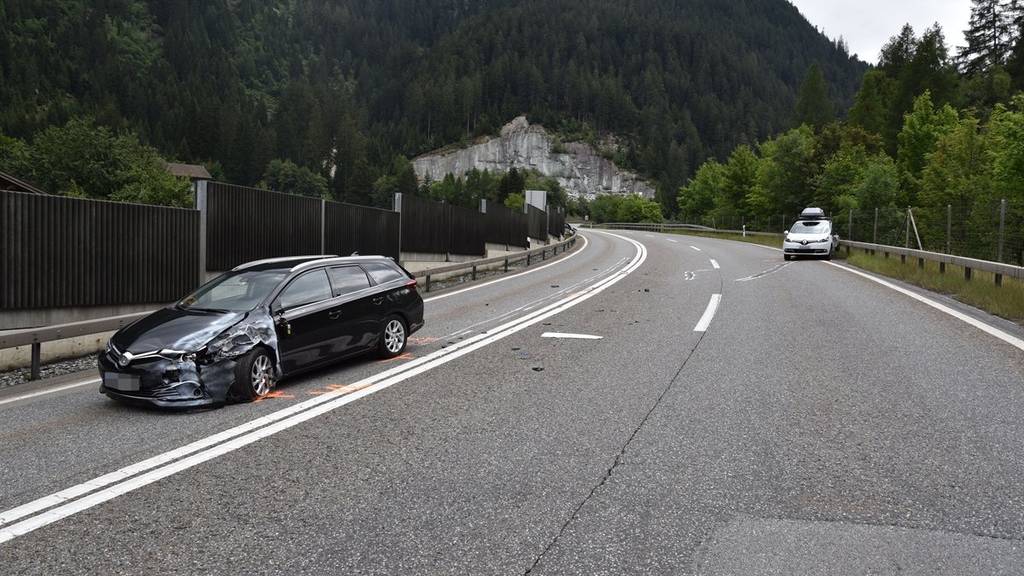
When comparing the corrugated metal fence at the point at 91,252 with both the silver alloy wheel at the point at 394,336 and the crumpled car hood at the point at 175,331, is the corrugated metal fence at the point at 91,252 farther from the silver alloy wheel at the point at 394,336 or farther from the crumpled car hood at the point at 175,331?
the silver alloy wheel at the point at 394,336

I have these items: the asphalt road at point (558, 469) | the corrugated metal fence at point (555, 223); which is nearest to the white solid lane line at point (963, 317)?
the asphalt road at point (558, 469)

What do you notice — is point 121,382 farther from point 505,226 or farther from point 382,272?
point 505,226

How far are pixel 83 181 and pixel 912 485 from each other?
84452 mm

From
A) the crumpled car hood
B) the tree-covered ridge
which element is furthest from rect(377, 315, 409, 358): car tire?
the tree-covered ridge

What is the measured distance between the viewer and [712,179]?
95438 mm

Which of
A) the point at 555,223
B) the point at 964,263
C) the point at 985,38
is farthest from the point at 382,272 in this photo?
the point at 985,38

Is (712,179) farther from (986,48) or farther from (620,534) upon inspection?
(620,534)

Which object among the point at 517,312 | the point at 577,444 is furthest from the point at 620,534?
the point at 517,312

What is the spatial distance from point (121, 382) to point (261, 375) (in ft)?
4.02

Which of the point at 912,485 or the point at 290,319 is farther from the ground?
the point at 290,319

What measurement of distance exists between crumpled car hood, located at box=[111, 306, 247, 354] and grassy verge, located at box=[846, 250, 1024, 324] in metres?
11.3

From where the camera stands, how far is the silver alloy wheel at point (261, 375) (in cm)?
711

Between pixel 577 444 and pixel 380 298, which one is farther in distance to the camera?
pixel 380 298

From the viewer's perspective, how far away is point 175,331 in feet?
22.7
